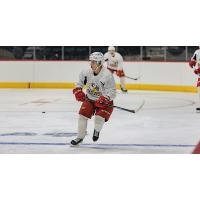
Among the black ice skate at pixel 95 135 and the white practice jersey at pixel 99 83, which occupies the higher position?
the white practice jersey at pixel 99 83

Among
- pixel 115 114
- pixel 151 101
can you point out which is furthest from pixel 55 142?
pixel 151 101

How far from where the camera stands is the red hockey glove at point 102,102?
6781 millimetres

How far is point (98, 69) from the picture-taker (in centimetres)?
693

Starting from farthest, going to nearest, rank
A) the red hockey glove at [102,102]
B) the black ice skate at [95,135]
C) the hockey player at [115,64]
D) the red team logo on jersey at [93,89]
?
1. the hockey player at [115,64]
2. the black ice skate at [95,135]
3. the red team logo on jersey at [93,89]
4. the red hockey glove at [102,102]

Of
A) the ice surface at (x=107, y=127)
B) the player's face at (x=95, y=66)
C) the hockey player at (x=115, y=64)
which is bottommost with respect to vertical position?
the ice surface at (x=107, y=127)

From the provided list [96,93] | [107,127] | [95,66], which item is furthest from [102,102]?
[107,127]

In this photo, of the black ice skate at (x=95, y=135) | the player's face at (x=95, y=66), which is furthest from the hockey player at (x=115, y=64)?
the player's face at (x=95, y=66)

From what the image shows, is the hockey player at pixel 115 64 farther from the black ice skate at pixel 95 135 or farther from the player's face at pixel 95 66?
the player's face at pixel 95 66

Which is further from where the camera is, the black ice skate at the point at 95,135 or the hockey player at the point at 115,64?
the hockey player at the point at 115,64

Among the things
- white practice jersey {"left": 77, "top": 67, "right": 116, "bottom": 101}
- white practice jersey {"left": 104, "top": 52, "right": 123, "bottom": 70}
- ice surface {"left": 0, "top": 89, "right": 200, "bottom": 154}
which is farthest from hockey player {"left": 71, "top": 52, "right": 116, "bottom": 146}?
white practice jersey {"left": 104, "top": 52, "right": 123, "bottom": 70}

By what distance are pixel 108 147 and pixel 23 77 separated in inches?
486

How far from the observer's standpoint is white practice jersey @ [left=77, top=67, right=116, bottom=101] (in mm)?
6871

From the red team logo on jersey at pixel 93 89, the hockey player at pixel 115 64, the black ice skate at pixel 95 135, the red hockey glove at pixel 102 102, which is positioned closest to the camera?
the red hockey glove at pixel 102 102

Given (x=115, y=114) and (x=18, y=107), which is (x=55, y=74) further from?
(x=115, y=114)
